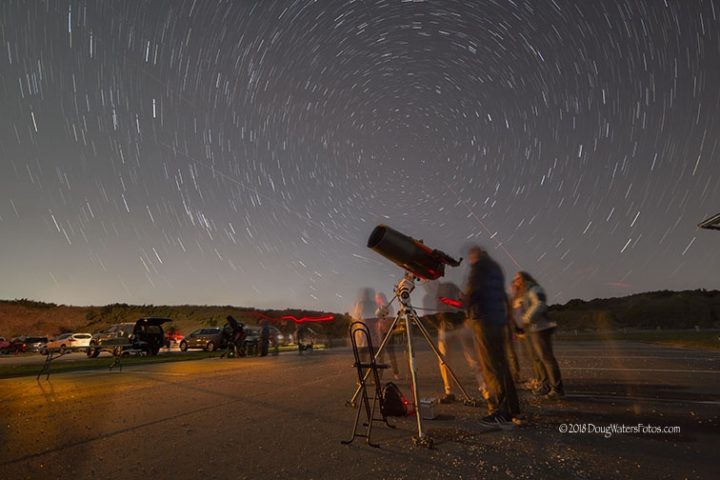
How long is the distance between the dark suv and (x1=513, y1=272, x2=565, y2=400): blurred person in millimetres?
20679

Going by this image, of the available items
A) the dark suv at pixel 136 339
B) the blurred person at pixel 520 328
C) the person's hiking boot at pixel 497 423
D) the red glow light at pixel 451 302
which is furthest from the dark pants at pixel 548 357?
the dark suv at pixel 136 339

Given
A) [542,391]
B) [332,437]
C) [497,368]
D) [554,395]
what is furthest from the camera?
[542,391]

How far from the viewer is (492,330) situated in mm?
4902

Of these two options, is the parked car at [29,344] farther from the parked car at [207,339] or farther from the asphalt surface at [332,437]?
the asphalt surface at [332,437]

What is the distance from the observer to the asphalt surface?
10.4ft

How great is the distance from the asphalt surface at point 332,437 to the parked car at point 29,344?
30314 millimetres

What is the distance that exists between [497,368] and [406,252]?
1842 millimetres

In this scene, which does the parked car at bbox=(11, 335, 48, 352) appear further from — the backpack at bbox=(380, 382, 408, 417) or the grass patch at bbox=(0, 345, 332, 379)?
the backpack at bbox=(380, 382, 408, 417)

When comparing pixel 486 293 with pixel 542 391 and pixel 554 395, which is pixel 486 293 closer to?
pixel 554 395

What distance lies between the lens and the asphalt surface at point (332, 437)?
10.4 feet

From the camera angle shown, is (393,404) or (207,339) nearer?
(393,404)

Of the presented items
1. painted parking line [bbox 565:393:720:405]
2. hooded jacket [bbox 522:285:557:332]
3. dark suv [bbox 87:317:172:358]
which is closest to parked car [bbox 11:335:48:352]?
dark suv [bbox 87:317:172:358]

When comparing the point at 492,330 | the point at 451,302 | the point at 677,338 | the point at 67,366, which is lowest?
the point at 677,338

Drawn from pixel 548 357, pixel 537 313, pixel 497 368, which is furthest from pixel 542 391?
pixel 497 368
